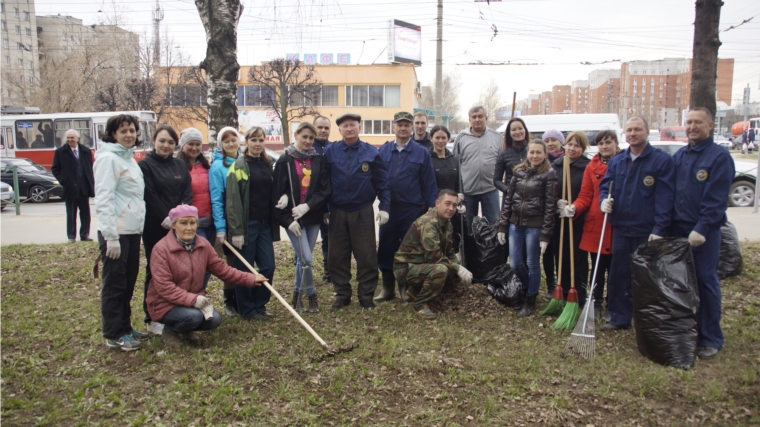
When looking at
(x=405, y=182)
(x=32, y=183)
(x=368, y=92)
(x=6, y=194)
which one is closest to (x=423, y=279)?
(x=405, y=182)

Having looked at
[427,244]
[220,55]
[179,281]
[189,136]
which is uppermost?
[220,55]

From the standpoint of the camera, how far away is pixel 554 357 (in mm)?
4238

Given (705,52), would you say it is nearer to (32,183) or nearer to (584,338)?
(584,338)

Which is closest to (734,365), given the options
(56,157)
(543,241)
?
(543,241)

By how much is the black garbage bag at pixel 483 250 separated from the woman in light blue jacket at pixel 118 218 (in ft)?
11.3

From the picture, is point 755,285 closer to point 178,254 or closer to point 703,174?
point 703,174

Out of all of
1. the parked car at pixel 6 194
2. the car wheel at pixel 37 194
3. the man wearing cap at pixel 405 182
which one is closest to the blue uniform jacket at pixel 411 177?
the man wearing cap at pixel 405 182

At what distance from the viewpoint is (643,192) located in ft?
14.5

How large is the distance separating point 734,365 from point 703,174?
1.50m

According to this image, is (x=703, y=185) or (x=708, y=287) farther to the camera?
(x=708, y=287)

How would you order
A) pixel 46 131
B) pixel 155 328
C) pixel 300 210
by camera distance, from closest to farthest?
pixel 155 328 → pixel 300 210 → pixel 46 131

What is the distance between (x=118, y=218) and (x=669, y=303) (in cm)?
433

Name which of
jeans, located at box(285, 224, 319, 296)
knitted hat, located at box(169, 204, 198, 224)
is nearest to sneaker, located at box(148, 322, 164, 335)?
knitted hat, located at box(169, 204, 198, 224)

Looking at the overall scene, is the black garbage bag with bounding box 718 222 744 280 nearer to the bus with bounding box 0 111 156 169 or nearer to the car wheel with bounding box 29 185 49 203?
the car wheel with bounding box 29 185 49 203
